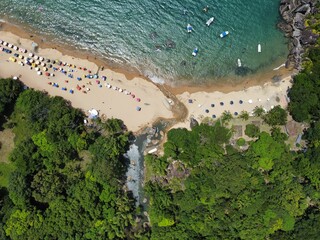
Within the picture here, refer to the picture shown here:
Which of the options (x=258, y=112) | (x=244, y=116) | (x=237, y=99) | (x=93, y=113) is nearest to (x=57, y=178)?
(x=93, y=113)

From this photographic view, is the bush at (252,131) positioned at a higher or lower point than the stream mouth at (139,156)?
higher

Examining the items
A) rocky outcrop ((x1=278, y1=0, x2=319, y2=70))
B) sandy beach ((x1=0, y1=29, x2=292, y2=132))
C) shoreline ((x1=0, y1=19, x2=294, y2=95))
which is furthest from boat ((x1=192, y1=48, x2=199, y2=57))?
rocky outcrop ((x1=278, y1=0, x2=319, y2=70))

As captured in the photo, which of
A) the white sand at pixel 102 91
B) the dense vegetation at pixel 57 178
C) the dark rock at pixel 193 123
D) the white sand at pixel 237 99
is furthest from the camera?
the white sand at pixel 237 99

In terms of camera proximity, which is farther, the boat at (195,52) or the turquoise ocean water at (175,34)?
the boat at (195,52)

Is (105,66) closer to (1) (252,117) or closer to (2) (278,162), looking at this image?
(1) (252,117)

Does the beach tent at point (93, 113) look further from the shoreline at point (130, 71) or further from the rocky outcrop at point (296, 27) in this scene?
the rocky outcrop at point (296, 27)

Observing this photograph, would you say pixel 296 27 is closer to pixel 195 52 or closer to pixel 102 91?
pixel 195 52

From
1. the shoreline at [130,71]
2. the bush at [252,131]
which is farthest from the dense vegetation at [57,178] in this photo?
the bush at [252,131]

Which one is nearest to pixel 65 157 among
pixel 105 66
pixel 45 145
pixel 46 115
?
pixel 45 145
